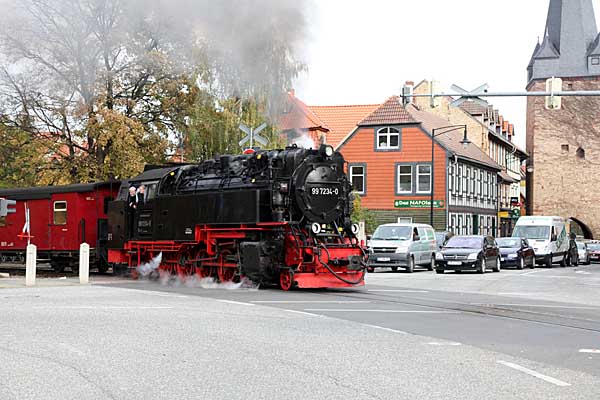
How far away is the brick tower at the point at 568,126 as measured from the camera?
265 ft

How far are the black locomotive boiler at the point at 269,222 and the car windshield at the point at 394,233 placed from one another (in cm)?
1198

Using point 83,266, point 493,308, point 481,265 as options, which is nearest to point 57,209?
point 83,266

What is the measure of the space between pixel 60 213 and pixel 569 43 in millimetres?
70161

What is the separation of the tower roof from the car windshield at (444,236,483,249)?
57995 mm

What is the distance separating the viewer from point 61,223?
26.8m

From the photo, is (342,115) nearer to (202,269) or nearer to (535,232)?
(535,232)

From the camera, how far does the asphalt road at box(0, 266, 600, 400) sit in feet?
24.8

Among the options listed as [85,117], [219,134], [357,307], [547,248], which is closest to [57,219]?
[85,117]

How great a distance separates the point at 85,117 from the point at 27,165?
3433mm

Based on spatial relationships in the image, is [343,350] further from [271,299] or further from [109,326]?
[271,299]

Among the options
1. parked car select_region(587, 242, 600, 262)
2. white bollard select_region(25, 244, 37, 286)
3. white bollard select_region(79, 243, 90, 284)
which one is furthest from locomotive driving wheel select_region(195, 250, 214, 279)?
parked car select_region(587, 242, 600, 262)

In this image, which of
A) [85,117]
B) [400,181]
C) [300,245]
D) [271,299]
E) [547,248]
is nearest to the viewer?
[271,299]

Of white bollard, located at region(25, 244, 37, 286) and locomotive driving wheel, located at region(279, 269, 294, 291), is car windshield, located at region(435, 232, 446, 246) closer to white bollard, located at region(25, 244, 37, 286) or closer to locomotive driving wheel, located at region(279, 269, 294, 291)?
locomotive driving wheel, located at region(279, 269, 294, 291)

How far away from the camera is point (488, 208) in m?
65.6
